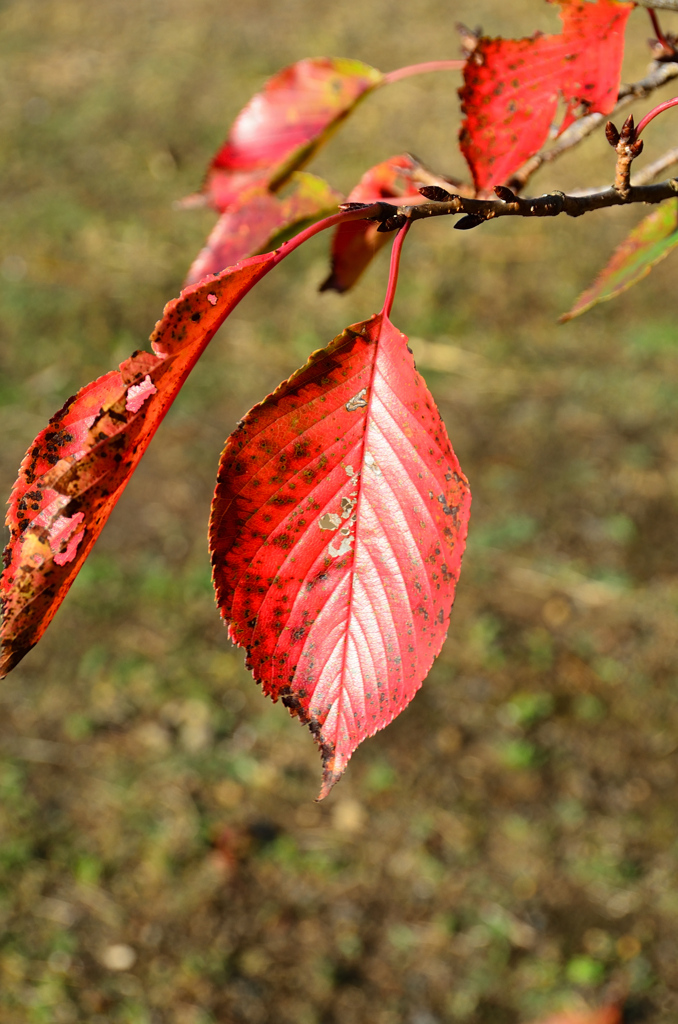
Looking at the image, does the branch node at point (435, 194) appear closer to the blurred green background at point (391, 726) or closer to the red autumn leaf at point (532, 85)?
the red autumn leaf at point (532, 85)

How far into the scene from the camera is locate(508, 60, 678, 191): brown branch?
744 millimetres

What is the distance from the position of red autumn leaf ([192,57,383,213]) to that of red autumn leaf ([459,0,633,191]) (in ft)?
0.61

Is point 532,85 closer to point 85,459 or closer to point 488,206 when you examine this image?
point 488,206

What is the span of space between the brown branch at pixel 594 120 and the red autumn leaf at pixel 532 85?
0.04 metres

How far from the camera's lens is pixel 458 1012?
6.63 ft

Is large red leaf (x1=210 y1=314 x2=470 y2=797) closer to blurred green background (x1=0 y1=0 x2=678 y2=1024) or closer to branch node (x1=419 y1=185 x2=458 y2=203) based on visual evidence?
branch node (x1=419 y1=185 x2=458 y2=203)

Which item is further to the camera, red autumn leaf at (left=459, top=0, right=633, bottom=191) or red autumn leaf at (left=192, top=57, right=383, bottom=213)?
red autumn leaf at (left=192, top=57, right=383, bottom=213)

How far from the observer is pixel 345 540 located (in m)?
0.56

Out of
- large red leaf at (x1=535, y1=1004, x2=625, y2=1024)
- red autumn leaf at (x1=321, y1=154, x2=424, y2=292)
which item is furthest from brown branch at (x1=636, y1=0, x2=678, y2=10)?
large red leaf at (x1=535, y1=1004, x2=625, y2=1024)

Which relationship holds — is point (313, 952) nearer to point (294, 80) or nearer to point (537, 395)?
point (294, 80)

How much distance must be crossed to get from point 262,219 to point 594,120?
30 cm

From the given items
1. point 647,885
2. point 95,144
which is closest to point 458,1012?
point 647,885

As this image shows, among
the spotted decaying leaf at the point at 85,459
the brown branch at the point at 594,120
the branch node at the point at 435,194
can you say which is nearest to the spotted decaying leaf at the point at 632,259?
the brown branch at the point at 594,120

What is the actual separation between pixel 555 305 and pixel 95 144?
2530mm
